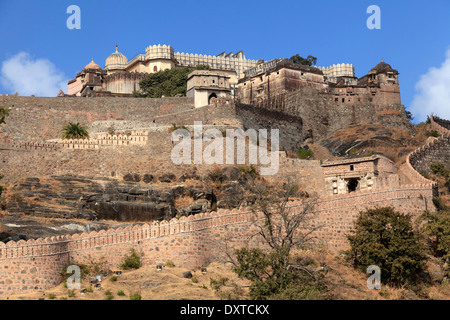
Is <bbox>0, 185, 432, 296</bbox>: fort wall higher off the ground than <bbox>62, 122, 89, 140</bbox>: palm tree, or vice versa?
<bbox>62, 122, 89, 140</bbox>: palm tree

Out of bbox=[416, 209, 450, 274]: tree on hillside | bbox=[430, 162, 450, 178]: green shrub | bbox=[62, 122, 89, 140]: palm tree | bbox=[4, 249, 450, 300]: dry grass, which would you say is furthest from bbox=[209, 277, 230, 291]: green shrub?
bbox=[62, 122, 89, 140]: palm tree

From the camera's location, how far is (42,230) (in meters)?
36.7

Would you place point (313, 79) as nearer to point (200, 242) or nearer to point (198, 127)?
point (198, 127)

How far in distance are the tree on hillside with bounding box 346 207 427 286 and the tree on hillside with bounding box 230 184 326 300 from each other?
2305 millimetres

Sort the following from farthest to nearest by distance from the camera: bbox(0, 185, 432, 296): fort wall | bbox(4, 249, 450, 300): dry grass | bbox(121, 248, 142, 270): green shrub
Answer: bbox(121, 248, 142, 270): green shrub, bbox(0, 185, 432, 296): fort wall, bbox(4, 249, 450, 300): dry grass

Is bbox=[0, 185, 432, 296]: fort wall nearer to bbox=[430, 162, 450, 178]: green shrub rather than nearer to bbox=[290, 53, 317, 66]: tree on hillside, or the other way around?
bbox=[430, 162, 450, 178]: green shrub

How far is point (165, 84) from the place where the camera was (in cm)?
7188

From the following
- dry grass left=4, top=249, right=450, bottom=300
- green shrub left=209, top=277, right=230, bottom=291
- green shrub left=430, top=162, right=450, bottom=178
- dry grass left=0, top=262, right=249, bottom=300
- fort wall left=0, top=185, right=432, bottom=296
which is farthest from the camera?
green shrub left=430, top=162, right=450, bottom=178

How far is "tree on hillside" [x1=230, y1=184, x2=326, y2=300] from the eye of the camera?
30609 millimetres

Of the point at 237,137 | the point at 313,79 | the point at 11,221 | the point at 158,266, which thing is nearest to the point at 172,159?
the point at 237,137

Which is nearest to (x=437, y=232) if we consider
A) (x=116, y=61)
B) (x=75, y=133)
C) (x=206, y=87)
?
(x=75, y=133)

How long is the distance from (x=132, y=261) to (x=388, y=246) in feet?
39.5

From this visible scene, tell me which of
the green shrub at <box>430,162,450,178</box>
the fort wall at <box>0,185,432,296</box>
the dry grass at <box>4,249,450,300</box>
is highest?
the green shrub at <box>430,162,450,178</box>

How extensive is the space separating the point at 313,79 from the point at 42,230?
38793 millimetres
